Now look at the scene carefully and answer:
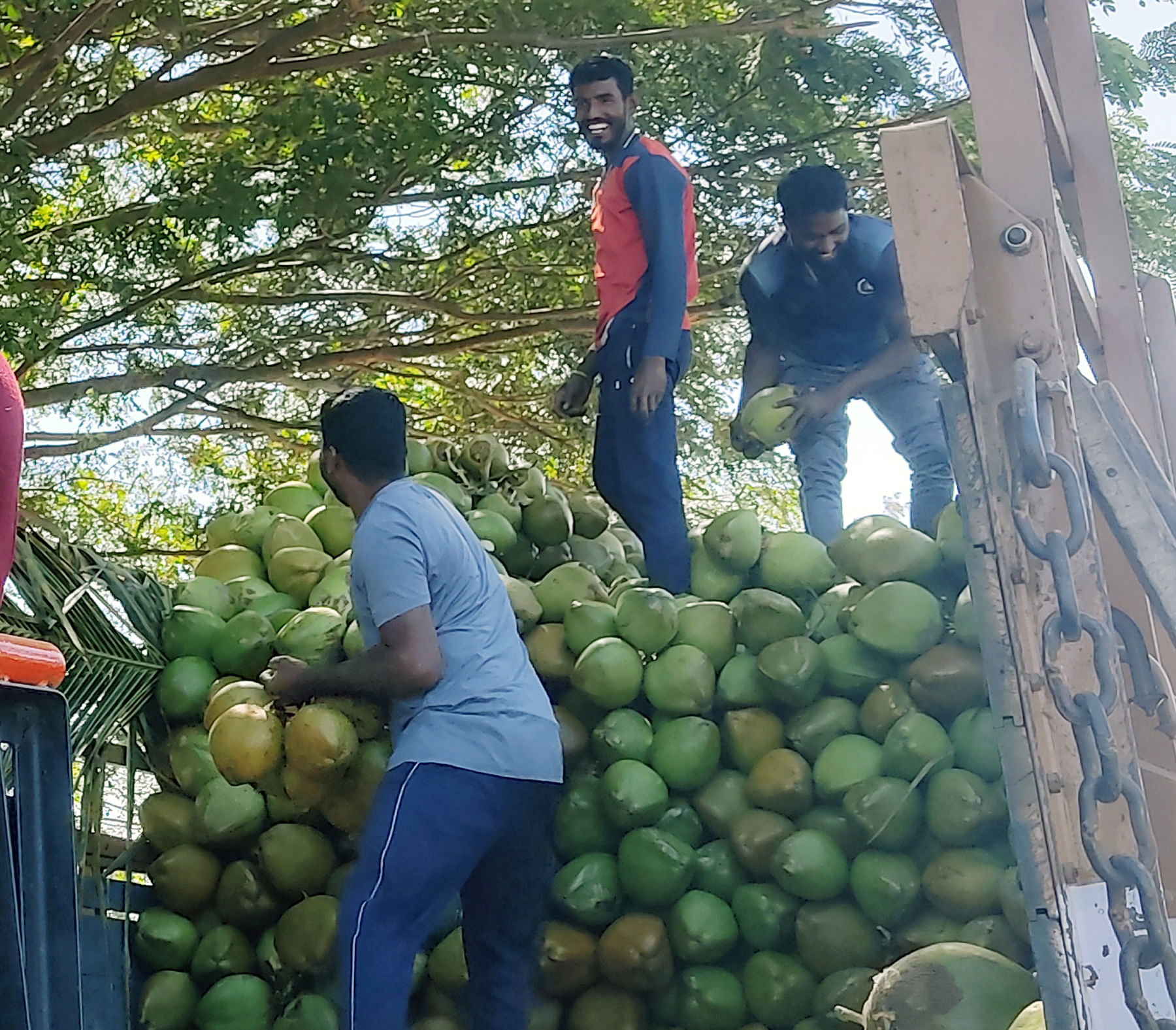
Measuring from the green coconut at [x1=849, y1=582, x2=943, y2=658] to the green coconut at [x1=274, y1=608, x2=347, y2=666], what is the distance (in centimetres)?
135

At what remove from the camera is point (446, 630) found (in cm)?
292

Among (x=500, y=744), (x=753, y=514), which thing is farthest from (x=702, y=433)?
(x=500, y=744)

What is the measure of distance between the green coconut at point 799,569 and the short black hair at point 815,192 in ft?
3.09

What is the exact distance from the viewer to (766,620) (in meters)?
3.46

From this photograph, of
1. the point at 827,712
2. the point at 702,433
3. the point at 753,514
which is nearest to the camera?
the point at 827,712

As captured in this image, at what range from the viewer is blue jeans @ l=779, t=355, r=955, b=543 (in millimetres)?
3992

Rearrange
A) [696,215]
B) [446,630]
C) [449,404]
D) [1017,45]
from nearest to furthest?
1. [1017,45]
2. [446,630]
3. [696,215]
4. [449,404]

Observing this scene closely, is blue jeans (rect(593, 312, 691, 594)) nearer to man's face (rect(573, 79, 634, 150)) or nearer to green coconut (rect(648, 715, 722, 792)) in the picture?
man's face (rect(573, 79, 634, 150))

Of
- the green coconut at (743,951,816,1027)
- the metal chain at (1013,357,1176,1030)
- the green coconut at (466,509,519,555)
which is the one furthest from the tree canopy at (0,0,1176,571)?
the metal chain at (1013,357,1176,1030)

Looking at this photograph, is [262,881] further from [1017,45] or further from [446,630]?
[1017,45]

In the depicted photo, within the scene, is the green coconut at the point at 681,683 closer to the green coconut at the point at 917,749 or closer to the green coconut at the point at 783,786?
the green coconut at the point at 783,786

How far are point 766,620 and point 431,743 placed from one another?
3.30ft

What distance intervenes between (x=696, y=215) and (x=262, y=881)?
12.0 ft

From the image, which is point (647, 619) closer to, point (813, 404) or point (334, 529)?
point (813, 404)
